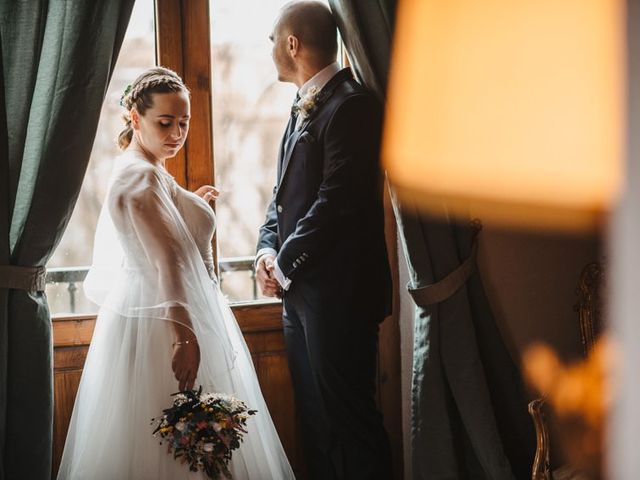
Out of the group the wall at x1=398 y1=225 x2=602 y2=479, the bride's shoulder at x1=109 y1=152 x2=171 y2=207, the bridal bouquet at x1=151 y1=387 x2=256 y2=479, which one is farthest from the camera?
the wall at x1=398 y1=225 x2=602 y2=479

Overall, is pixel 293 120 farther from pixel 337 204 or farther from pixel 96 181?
pixel 96 181

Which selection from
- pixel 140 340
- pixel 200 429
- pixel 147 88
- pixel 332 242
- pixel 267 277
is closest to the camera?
pixel 200 429

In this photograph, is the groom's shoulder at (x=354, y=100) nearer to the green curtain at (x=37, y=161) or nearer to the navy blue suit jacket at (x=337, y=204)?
the navy blue suit jacket at (x=337, y=204)

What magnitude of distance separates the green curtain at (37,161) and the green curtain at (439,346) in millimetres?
755

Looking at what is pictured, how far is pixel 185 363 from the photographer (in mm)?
1968

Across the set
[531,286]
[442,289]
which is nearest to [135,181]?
[442,289]

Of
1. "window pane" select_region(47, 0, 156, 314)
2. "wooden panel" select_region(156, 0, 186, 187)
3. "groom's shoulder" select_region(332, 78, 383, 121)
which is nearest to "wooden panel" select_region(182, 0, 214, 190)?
"wooden panel" select_region(156, 0, 186, 187)

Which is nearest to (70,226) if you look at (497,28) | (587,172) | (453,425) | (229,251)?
(229,251)

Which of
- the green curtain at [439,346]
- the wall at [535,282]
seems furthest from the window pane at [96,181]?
the wall at [535,282]

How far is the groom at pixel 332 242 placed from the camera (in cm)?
216

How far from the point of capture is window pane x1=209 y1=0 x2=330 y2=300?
2508 millimetres

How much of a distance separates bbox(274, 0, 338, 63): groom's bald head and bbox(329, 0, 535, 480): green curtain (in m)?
0.05

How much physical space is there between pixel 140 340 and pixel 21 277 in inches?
13.8

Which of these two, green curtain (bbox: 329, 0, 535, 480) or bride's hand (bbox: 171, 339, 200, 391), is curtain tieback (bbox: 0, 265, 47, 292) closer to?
bride's hand (bbox: 171, 339, 200, 391)
